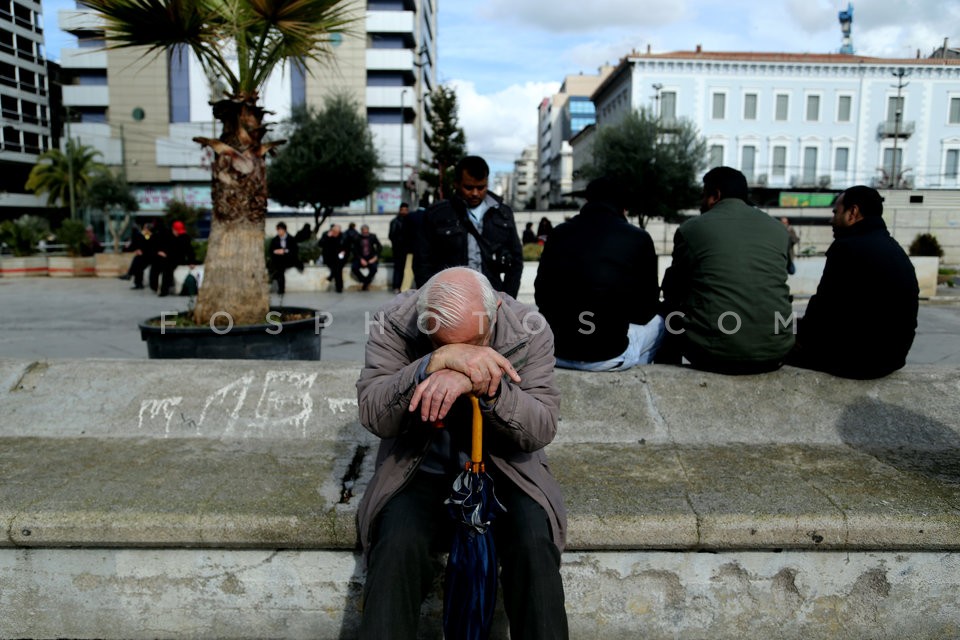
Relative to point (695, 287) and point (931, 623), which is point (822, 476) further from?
point (695, 287)

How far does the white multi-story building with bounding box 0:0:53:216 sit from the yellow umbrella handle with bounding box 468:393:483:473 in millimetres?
62405

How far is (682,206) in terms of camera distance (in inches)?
1465

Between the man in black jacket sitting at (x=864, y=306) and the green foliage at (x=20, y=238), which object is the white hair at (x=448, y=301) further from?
the green foliage at (x=20, y=238)

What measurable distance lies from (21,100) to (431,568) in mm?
67940

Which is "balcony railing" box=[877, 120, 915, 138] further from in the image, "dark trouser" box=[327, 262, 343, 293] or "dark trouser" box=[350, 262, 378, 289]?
"dark trouser" box=[327, 262, 343, 293]

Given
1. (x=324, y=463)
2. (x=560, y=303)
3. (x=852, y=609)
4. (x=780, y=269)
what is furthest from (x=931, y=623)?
(x=324, y=463)

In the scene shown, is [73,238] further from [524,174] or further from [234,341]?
[524,174]

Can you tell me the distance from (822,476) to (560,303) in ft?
4.85

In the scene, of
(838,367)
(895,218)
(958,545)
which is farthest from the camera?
(895,218)

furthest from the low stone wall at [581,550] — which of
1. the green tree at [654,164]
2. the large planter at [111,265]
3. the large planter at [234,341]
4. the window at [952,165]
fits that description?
the window at [952,165]

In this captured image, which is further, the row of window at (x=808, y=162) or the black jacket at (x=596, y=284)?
the row of window at (x=808, y=162)

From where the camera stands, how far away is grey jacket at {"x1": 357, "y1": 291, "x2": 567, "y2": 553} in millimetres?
2205

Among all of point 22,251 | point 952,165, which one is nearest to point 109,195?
point 22,251

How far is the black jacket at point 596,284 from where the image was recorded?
3.60m
